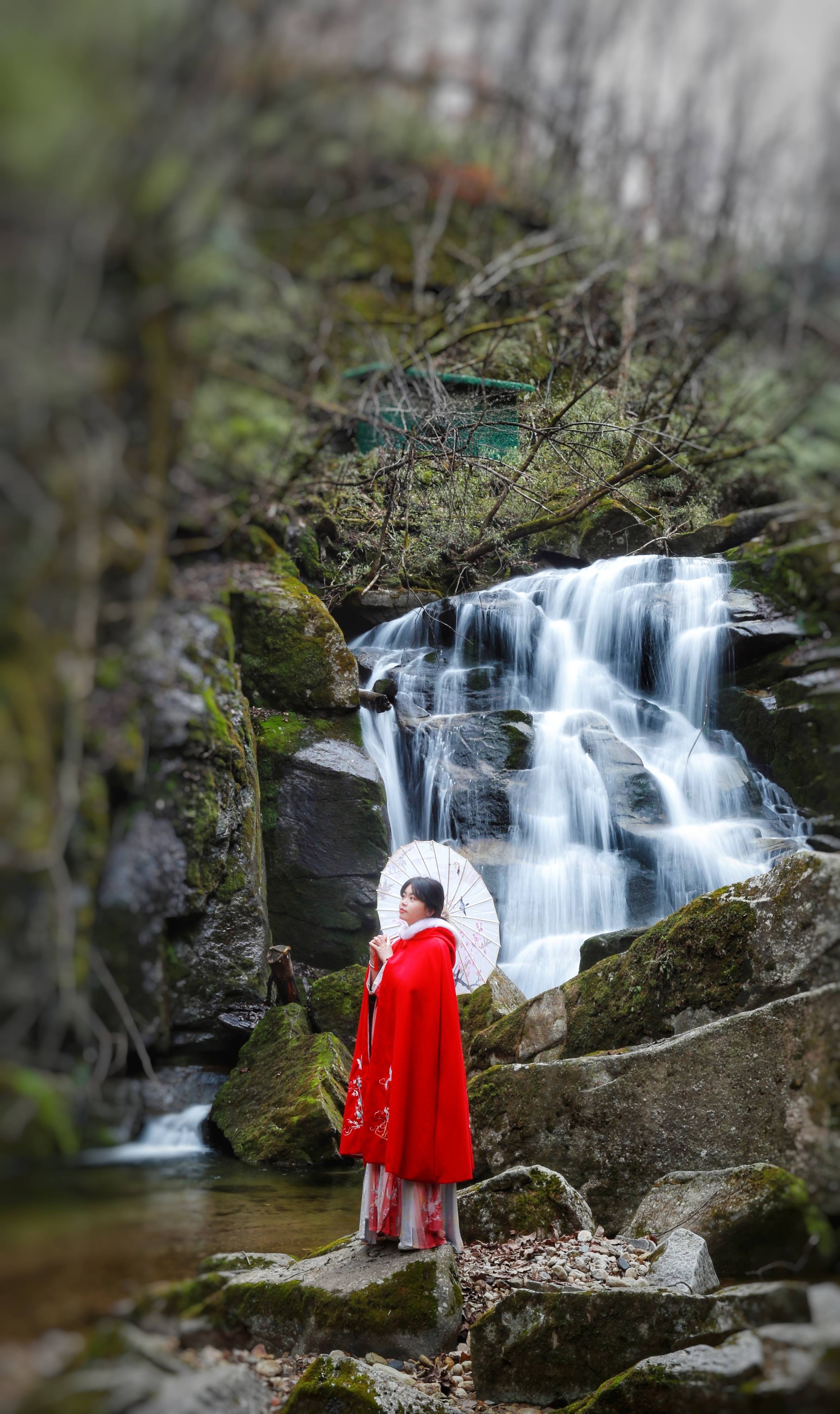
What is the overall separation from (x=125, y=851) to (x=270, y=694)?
25.1ft

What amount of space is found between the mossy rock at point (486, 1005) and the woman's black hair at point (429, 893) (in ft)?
9.91

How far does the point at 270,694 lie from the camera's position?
31.7 feet

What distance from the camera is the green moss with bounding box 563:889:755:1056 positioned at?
15.3 feet

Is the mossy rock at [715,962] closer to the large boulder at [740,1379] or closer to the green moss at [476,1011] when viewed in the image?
the large boulder at [740,1379]

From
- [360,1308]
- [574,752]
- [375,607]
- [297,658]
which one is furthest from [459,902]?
[375,607]

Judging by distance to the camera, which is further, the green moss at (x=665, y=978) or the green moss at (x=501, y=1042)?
the green moss at (x=501, y=1042)

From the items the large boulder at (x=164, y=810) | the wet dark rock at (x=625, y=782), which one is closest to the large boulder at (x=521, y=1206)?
the large boulder at (x=164, y=810)

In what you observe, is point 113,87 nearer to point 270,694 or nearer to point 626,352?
point 626,352

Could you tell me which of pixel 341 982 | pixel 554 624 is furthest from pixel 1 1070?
pixel 554 624

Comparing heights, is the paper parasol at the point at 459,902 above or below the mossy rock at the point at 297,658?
below

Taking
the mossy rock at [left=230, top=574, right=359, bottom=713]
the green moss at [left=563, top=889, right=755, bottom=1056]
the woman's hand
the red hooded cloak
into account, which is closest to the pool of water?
the red hooded cloak

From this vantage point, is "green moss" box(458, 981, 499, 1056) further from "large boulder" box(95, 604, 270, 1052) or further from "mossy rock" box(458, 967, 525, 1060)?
"large boulder" box(95, 604, 270, 1052)

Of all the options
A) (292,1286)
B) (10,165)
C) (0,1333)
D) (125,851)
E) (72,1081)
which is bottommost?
(292,1286)

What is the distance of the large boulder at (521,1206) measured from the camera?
14.8ft
